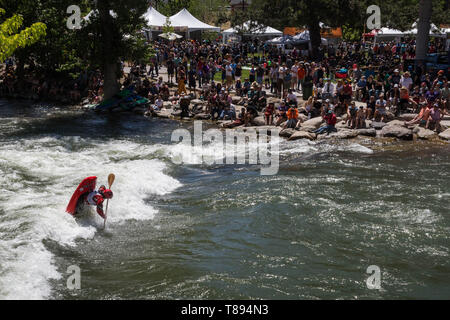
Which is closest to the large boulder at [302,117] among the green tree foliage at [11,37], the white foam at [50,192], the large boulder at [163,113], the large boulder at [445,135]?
the large boulder at [445,135]

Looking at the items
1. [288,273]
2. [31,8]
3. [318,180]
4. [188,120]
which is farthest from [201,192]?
[31,8]

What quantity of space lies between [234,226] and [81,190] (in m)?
3.55

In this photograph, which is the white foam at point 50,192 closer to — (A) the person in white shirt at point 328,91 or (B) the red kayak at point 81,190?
(B) the red kayak at point 81,190

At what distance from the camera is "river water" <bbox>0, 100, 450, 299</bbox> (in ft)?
30.4

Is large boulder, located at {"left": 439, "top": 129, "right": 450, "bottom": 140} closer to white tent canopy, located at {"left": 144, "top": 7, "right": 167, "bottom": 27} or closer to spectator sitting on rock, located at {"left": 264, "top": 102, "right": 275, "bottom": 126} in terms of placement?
spectator sitting on rock, located at {"left": 264, "top": 102, "right": 275, "bottom": 126}

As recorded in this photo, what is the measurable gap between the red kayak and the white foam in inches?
6.8

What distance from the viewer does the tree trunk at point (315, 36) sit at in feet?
123

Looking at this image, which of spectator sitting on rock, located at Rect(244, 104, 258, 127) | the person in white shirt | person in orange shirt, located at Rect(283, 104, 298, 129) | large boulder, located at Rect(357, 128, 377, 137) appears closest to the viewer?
large boulder, located at Rect(357, 128, 377, 137)

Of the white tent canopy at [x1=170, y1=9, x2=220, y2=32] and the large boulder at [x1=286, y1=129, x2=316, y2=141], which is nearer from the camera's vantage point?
the large boulder at [x1=286, y1=129, x2=316, y2=141]

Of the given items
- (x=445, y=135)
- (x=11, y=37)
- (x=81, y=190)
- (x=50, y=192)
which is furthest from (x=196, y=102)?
(x=81, y=190)

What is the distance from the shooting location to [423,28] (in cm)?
2761

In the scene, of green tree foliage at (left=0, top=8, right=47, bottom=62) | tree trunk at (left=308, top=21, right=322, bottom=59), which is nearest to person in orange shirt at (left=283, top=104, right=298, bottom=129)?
green tree foliage at (left=0, top=8, right=47, bottom=62)

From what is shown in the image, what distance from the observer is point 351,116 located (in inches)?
Result: 848

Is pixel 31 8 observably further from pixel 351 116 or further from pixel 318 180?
pixel 318 180
